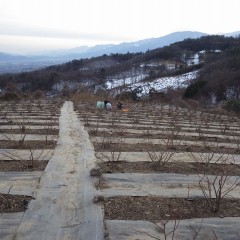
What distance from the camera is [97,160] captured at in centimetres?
639

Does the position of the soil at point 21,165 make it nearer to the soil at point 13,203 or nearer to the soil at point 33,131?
the soil at point 13,203

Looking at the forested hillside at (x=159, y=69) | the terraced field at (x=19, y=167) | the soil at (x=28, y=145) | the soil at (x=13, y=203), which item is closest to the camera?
the terraced field at (x=19, y=167)

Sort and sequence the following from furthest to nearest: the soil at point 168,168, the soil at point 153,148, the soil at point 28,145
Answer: the soil at point 153,148, the soil at point 28,145, the soil at point 168,168

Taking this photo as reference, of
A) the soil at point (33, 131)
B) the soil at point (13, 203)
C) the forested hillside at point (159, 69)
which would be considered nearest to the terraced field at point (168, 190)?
the soil at point (13, 203)

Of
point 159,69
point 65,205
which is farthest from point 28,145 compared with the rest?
point 159,69

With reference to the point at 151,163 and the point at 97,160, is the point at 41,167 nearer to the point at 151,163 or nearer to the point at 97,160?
the point at 97,160

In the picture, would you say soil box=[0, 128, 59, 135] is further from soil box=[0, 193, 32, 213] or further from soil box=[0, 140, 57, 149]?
soil box=[0, 193, 32, 213]

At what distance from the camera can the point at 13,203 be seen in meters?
4.32

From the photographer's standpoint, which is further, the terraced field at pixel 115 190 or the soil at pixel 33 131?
the soil at pixel 33 131

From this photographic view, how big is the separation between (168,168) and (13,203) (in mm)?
2846

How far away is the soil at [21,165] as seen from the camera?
573cm

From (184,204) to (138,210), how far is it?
0.68 m

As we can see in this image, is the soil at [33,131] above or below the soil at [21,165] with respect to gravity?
below

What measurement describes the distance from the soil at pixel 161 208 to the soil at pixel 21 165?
1.76m
